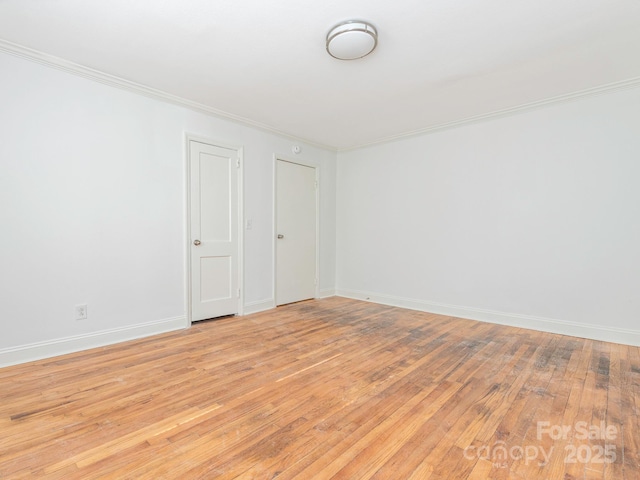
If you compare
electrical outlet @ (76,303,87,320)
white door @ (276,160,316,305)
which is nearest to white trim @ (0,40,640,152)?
white door @ (276,160,316,305)

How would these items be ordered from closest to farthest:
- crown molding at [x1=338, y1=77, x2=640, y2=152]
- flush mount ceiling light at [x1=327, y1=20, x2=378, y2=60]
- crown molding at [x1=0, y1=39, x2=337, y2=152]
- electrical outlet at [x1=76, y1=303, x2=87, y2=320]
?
flush mount ceiling light at [x1=327, y1=20, x2=378, y2=60]
crown molding at [x1=0, y1=39, x2=337, y2=152]
electrical outlet at [x1=76, y1=303, x2=87, y2=320]
crown molding at [x1=338, y1=77, x2=640, y2=152]

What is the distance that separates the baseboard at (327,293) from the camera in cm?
530

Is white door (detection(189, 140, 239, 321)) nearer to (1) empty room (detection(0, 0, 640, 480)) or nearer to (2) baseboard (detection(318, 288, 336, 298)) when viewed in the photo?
(1) empty room (detection(0, 0, 640, 480))

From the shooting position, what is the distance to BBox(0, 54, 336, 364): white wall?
252 cm

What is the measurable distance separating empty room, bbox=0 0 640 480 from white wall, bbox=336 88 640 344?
0.02 m

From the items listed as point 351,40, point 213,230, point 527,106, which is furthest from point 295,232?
point 527,106

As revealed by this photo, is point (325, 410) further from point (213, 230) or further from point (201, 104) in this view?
point (201, 104)

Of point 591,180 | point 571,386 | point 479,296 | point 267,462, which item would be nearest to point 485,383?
point 571,386

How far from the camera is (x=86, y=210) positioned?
113 inches

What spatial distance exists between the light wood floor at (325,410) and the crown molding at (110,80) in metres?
2.57

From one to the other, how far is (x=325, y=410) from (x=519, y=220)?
10.6ft

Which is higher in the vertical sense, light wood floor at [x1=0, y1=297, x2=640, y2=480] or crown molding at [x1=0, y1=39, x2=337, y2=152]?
crown molding at [x1=0, y1=39, x2=337, y2=152]

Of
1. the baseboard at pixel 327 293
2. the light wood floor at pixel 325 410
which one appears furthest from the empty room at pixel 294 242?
the baseboard at pixel 327 293

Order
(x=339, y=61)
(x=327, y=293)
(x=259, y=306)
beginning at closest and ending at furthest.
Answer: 1. (x=339, y=61)
2. (x=259, y=306)
3. (x=327, y=293)
